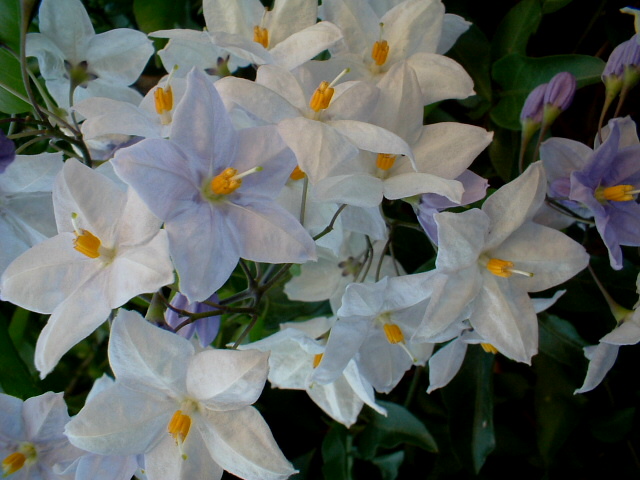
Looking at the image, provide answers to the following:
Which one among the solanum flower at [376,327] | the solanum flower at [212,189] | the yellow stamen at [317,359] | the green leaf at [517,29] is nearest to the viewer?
the solanum flower at [212,189]

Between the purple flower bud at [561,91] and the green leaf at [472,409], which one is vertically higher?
the purple flower bud at [561,91]

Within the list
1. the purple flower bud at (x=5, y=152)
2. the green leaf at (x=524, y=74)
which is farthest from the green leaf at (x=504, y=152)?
the purple flower bud at (x=5, y=152)

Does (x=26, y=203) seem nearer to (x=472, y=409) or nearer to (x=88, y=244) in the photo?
(x=88, y=244)

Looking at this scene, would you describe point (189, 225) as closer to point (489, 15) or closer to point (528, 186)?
point (528, 186)

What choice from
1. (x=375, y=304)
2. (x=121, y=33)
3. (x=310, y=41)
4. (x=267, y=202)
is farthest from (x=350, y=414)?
(x=121, y=33)

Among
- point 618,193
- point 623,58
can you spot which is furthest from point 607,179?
point 623,58

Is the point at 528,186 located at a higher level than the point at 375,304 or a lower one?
higher

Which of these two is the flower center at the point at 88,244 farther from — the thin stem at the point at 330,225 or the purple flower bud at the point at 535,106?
the purple flower bud at the point at 535,106

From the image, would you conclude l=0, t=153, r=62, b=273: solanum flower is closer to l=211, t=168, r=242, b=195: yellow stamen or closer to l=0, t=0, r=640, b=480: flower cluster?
l=0, t=0, r=640, b=480: flower cluster
